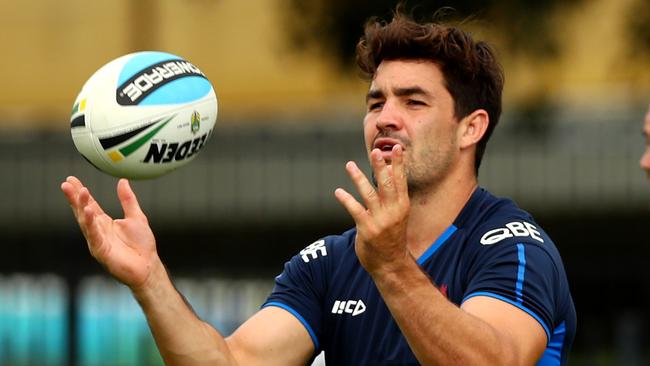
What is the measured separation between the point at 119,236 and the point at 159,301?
1.07ft

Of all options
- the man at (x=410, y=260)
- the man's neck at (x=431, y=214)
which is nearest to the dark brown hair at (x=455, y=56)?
the man at (x=410, y=260)

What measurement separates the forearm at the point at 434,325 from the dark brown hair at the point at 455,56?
4.18 feet

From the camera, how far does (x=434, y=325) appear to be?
516 cm

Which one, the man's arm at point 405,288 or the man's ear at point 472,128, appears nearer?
the man's arm at point 405,288

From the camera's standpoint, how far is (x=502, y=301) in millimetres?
5492

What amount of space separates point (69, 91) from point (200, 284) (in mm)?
11061

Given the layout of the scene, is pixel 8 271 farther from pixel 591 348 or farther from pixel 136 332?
pixel 591 348

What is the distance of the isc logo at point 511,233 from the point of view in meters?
5.81

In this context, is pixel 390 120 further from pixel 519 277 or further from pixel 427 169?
pixel 519 277

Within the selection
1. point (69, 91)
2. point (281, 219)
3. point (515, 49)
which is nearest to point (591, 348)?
point (515, 49)

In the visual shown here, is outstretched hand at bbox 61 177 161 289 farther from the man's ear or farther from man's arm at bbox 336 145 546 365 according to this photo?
the man's ear

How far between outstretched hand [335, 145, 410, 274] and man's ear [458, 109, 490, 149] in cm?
112

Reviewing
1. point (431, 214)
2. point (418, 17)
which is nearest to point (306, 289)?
point (431, 214)

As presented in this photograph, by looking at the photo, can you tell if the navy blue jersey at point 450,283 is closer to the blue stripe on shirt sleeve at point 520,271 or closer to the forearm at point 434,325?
the blue stripe on shirt sleeve at point 520,271
